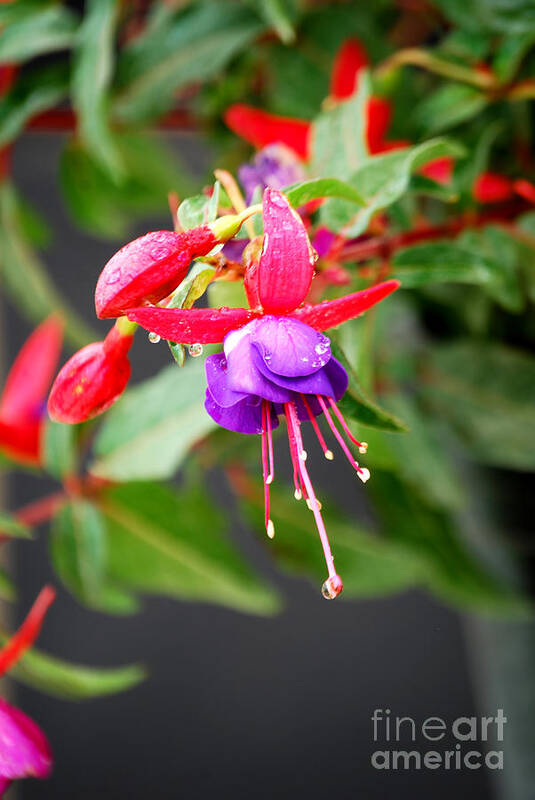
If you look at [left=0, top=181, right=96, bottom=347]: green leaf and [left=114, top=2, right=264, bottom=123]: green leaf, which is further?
[left=0, top=181, right=96, bottom=347]: green leaf

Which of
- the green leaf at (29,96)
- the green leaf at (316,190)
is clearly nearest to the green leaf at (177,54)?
the green leaf at (29,96)

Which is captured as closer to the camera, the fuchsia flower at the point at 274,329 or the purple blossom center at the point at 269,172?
the fuchsia flower at the point at 274,329

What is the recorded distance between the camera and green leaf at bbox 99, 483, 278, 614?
1.78ft

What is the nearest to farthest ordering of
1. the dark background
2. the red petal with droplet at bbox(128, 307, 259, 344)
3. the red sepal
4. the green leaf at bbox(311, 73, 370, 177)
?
the red petal with droplet at bbox(128, 307, 259, 344) < the green leaf at bbox(311, 73, 370, 177) < the red sepal < the dark background

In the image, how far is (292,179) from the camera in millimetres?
368

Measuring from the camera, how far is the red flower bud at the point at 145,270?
23 centimetres

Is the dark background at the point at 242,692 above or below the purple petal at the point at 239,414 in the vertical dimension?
above

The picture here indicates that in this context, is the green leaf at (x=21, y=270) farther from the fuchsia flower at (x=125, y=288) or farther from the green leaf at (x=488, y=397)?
the fuchsia flower at (x=125, y=288)

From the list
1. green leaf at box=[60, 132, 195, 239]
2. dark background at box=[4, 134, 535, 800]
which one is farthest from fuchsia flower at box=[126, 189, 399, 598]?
dark background at box=[4, 134, 535, 800]

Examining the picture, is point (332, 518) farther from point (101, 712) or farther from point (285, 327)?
point (101, 712)

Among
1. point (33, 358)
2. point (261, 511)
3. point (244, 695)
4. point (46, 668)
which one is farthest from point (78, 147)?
point (244, 695)

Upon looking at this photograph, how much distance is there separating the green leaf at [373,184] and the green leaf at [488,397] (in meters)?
0.23

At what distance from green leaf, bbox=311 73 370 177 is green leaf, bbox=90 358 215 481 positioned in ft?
0.35

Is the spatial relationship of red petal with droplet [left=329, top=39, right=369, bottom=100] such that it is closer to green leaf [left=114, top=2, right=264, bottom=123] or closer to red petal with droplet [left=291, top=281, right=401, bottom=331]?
green leaf [left=114, top=2, right=264, bottom=123]
